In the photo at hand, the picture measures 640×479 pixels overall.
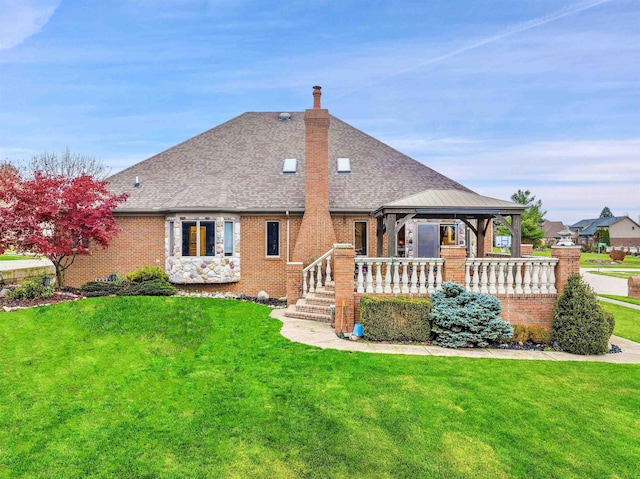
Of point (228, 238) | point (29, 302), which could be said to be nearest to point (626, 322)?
point (228, 238)

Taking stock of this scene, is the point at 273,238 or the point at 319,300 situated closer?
the point at 319,300

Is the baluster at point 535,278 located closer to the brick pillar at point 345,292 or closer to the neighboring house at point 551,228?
the brick pillar at point 345,292

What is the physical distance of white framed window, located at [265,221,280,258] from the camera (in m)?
15.3

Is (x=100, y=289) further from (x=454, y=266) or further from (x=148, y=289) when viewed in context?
(x=454, y=266)

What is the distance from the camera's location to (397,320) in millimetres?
8594

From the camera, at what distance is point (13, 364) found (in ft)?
22.0

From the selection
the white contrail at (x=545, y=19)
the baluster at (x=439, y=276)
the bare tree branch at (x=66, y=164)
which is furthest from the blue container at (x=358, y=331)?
the bare tree branch at (x=66, y=164)

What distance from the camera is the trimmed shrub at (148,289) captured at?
1238 centimetres

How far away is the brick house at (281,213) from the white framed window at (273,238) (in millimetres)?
44

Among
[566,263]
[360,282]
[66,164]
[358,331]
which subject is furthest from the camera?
[66,164]

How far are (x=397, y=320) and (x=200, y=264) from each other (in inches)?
353

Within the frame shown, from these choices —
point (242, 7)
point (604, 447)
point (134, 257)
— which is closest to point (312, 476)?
point (604, 447)

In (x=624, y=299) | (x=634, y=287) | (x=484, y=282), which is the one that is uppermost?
(x=484, y=282)

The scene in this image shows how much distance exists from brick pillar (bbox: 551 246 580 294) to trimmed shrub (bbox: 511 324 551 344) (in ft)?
3.75
